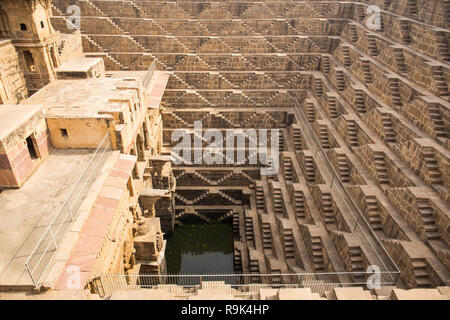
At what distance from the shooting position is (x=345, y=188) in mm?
11797

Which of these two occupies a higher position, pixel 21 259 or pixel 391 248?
pixel 21 259

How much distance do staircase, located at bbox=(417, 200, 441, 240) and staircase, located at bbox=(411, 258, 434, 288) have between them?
3.08 feet

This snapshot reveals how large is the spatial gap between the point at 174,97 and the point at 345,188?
11.1 meters

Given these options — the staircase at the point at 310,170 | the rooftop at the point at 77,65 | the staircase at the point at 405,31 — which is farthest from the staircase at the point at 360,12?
the rooftop at the point at 77,65

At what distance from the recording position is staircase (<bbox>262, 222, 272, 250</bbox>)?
44.3 feet

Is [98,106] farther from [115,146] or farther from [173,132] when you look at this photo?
[173,132]

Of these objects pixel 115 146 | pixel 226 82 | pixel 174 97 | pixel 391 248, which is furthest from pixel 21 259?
pixel 226 82

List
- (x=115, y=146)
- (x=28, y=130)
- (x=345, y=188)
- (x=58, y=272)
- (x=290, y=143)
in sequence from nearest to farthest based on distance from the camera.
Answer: (x=58, y=272), (x=28, y=130), (x=115, y=146), (x=345, y=188), (x=290, y=143)

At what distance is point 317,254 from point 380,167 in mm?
4060

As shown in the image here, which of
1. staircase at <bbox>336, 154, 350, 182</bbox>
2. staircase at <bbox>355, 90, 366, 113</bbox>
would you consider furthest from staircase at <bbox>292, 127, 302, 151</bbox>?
staircase at <bbox>336, 154, 350, 182</bbox>

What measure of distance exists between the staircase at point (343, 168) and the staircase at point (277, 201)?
3.25 meters

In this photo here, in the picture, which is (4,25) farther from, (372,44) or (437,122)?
(437,122)

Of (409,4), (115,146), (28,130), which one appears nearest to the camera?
(28,130)

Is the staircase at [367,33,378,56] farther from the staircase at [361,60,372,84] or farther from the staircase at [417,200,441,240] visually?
the staircase at [417,200,441,240]
